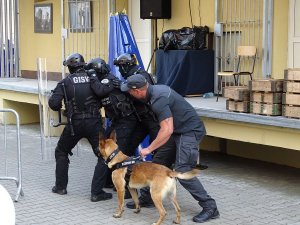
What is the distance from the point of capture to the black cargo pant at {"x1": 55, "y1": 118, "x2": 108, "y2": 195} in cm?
734

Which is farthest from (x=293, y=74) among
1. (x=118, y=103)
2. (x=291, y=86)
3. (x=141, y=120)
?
(x=118, y=103)

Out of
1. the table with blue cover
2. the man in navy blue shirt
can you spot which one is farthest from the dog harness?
the table with blue cover

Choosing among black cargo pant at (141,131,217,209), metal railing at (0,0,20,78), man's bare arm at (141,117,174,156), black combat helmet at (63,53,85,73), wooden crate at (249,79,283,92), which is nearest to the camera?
man's bare arm at (141,117,174,156)

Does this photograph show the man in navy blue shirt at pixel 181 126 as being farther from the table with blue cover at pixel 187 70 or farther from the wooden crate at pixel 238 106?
the table with blue cover at pixel 187 70

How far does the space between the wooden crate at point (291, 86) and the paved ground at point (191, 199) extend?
1.35m

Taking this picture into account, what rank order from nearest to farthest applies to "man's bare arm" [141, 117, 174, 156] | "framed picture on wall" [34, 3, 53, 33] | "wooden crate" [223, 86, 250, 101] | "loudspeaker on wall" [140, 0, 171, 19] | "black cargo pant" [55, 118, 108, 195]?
"man's bare arm" [141, 117, 174, 156] < "black cargo pant" [55, 118, 108, 195] < "wooden crate" [223, 86, 250, 101] < "loudspeaker on wall" [140, 0, 171, 19] < "framed picture on wall" [34, 3, 53, 33]

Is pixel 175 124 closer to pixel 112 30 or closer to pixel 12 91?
pixel 112 30

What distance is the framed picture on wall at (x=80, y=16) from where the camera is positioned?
13352 millimetres

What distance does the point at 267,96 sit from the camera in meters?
7.77

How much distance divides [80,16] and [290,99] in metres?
7.23

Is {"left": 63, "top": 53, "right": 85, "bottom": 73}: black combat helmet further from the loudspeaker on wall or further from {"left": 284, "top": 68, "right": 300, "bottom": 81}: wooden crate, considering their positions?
the loudspeaker on wall

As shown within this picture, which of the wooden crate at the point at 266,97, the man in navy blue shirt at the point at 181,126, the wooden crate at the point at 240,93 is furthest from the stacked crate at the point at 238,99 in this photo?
the man in navy blue shirt at the point at 181,126

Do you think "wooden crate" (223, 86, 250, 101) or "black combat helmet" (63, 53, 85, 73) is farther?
"wooden crate" (223, 86, 250, 101)

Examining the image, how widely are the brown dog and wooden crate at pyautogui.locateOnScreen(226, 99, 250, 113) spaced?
2.14 metres
